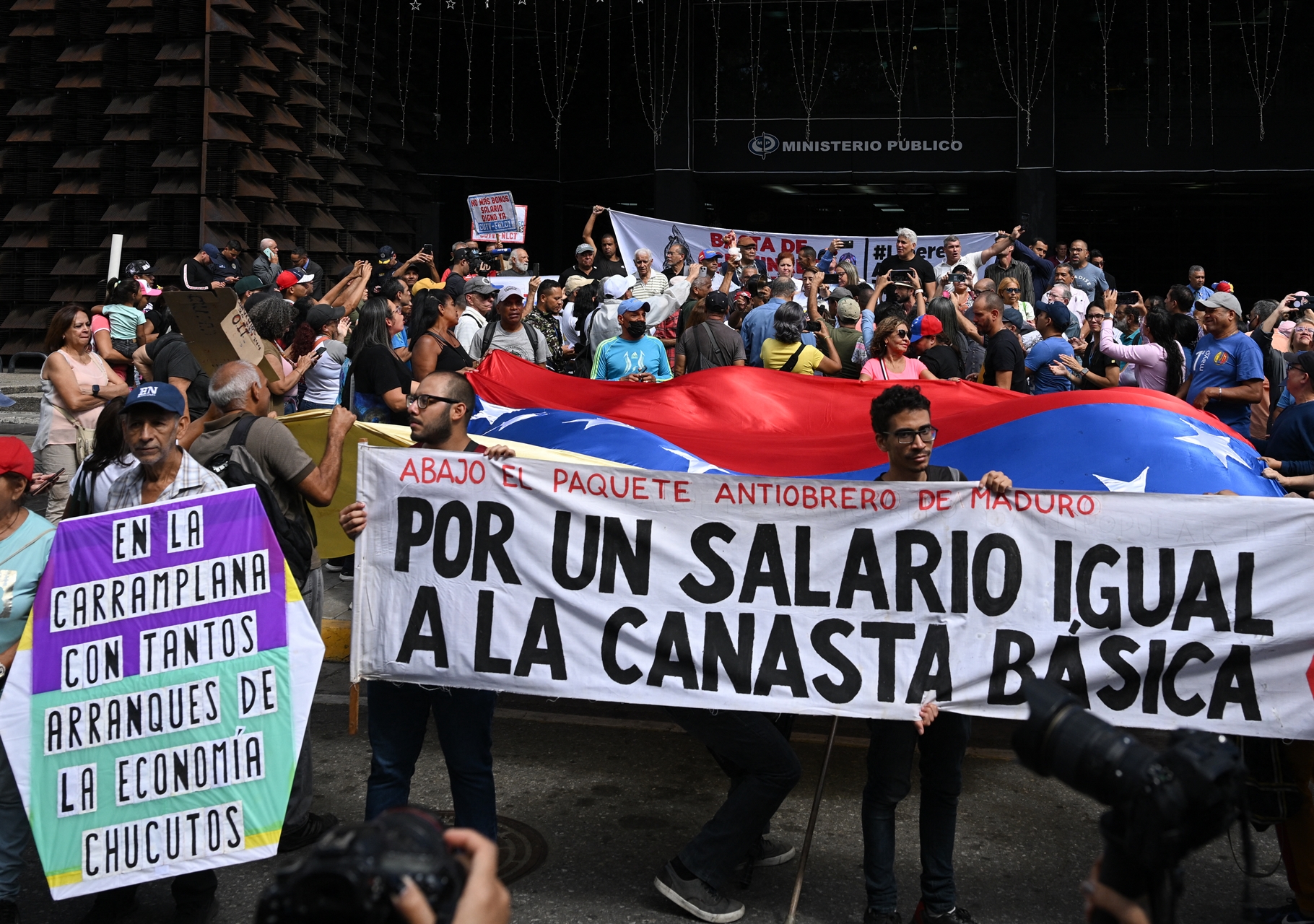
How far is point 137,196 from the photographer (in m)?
20.9

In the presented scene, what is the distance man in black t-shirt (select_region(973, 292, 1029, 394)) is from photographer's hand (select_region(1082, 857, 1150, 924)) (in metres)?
6.81

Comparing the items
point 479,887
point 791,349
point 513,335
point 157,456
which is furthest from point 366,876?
point 513,335

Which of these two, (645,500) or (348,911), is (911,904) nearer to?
(645,500)

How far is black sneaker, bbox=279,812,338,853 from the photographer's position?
517 centimetres

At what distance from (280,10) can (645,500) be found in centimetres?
1929

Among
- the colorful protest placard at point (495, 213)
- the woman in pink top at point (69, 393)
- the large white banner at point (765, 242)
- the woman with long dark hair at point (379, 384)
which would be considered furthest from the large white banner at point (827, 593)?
the colorful protest placard at point (495, 213)

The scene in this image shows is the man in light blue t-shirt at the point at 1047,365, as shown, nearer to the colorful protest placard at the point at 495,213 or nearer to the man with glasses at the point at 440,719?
the man with glasses at the point at 440,719

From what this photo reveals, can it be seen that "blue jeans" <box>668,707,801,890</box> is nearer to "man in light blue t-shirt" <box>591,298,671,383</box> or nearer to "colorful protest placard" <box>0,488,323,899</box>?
"colorful protest placard" <box>0,488,323,899</box>

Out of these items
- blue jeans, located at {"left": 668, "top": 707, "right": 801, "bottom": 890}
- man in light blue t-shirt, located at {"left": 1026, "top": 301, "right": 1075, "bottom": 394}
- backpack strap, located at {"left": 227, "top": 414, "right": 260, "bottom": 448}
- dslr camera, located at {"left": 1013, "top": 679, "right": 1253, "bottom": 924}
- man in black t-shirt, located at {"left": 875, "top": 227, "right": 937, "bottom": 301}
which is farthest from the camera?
man in black t-shirt, located at {"left": 875, "top": 227, "right": 937, "bottom": 301}

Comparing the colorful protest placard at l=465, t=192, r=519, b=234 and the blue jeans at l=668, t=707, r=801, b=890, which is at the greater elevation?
the colorful protest placard at l=465, t=192, r=519, b=234

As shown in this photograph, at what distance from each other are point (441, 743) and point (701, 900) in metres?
1.09

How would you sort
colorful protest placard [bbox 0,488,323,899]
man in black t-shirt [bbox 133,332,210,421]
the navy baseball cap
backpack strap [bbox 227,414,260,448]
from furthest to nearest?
1. the navy baseball cap
2. man in black t-shirt [bbox 133,332,210,421]
3. backpack strap [bbox 227,414,260,448]
4. colorful protest placard [bbox 0,488,323,899]

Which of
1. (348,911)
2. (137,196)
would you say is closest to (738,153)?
(137,196)

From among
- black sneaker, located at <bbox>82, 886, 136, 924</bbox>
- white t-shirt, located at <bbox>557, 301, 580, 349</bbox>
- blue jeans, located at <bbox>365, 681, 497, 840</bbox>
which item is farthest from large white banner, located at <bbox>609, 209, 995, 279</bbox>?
black sneaker, located at <bbox>82, 886, 136, 924</bbox>
